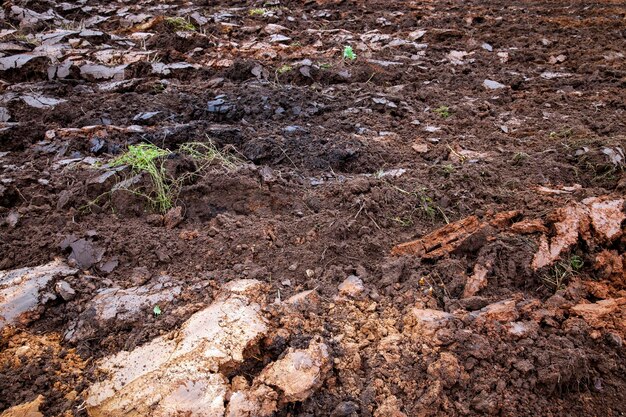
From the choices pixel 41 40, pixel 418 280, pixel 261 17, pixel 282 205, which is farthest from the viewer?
pixel 261 17

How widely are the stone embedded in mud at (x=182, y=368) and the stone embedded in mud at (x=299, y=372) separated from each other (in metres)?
0.16

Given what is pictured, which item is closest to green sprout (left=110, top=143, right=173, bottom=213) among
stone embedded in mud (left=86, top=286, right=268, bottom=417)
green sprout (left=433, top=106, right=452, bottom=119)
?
stone embedded in mud (left=86, top=286, right=268, bottom=417)

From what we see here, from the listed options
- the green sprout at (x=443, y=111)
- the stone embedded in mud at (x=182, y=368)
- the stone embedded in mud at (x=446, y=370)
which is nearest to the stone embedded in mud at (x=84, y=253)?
the stone embedded in mud at (x=182, y=368)

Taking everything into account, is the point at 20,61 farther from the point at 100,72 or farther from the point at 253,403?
the point at 253,403

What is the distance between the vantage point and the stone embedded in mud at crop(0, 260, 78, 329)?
2.10 meters

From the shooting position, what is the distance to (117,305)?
2.12 meters

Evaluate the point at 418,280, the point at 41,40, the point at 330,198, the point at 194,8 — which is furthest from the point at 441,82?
the point at 41,40

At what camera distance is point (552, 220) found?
251 cm

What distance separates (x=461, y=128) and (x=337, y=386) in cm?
307

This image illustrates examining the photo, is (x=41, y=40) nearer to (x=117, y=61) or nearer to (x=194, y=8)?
(x=117, y=61)

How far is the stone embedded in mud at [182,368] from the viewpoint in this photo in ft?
5.53

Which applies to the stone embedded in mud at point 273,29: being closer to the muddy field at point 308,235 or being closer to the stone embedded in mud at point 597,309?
the muddy field at point 308,235

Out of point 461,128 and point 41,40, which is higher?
point 41,40

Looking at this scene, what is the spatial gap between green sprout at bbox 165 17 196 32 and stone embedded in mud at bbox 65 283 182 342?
188 inches
